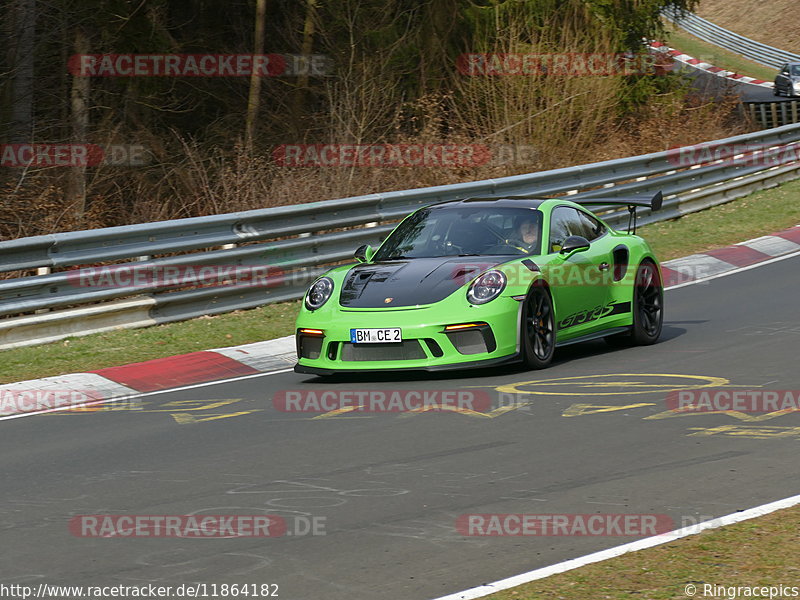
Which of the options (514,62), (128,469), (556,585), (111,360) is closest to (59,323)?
(111,360)

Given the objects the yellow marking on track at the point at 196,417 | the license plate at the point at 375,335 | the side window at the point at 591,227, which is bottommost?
the yellow marking on track at the point at 196,417

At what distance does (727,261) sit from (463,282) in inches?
296

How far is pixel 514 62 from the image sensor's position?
22.4 m

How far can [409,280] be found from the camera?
9.88 meters

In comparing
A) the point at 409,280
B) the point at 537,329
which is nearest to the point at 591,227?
the point at 537,329

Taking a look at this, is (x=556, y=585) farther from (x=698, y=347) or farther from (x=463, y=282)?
(x=698, y=347)

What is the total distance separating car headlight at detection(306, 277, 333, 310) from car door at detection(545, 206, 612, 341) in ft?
5.93

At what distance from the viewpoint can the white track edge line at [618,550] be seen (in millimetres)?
4652

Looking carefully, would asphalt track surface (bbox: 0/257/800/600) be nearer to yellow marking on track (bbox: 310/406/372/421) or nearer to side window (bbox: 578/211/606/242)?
yellow marking on track (bbox: 310/406/372/421)

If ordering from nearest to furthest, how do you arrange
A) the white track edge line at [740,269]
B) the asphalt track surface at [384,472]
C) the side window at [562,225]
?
the asphalt track surface at [384,472] → the side window at [562,225] → the white track edge line at [740,269]

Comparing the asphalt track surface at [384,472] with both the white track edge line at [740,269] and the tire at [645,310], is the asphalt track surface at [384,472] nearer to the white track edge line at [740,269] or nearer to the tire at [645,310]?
the tire at [645,310]

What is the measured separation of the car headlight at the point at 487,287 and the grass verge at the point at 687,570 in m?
4.43

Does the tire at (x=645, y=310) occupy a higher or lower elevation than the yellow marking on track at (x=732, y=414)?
higher

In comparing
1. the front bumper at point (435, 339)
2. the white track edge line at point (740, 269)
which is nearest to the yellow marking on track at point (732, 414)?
the front bumper at point (435, 339)
